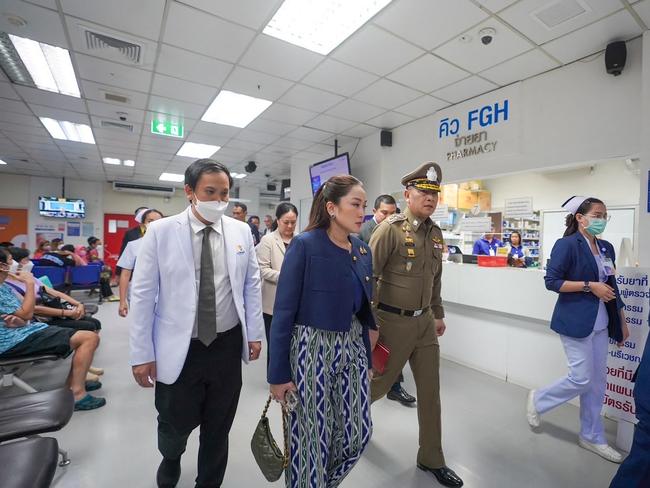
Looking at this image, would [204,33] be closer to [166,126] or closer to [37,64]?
[37,64]

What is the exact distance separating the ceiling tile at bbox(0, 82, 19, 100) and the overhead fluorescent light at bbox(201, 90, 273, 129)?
211 cm

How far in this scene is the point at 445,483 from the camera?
185 cm

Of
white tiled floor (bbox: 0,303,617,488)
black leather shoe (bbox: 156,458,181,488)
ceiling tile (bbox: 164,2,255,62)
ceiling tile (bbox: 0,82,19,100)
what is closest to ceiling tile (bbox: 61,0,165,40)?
ceiling tile (bbox: 164,2,255,62)

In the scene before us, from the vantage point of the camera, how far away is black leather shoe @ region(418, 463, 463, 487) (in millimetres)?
1833

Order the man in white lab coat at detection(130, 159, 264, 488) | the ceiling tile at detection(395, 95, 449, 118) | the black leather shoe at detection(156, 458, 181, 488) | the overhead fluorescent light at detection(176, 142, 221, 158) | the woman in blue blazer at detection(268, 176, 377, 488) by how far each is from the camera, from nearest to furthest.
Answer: the woman in blue blazer at detection(268, 176, 377, 488) → the man in white lab coat at detection(130, 159, 264, 488) → the black leather shoe at detection(156, 458, 181, 488) → the ceiling tile at detection(395, 95, 449, 118) → the overhead fluorescent light at detection(176, 142, 221, 158)

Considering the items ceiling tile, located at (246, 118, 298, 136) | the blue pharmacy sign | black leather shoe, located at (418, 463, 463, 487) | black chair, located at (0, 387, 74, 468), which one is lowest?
black leather shoe, located at (418, 463, 463, 487)

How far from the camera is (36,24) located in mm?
2680

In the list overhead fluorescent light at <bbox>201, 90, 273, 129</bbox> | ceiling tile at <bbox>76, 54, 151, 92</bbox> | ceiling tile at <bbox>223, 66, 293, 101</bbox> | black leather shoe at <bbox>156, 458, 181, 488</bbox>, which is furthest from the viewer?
overhead fluorescent light at <bbox>201, 90, 273, 129</bbox>

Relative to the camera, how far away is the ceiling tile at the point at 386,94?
11.9ft

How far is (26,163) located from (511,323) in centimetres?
1058

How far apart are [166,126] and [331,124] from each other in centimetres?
245

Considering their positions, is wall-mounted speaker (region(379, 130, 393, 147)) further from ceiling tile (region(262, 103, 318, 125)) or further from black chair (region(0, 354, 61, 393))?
black chair (region(0, 354, 61, 393))

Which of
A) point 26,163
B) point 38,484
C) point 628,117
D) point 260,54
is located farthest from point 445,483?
point 26,163

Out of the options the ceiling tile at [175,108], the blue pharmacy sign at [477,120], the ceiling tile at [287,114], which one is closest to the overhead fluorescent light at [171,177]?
the ceiling tile at [175,108]
